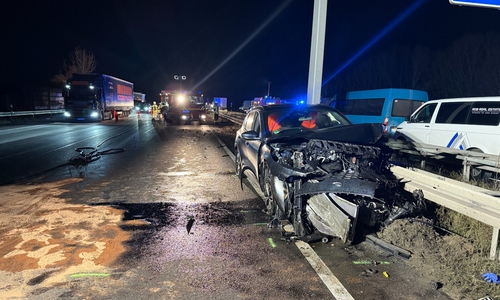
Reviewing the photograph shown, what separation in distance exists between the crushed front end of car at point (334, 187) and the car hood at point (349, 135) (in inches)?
3.9

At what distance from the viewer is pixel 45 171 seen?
8172 mm

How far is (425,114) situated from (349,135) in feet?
18.4

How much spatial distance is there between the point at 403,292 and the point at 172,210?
3624 mm

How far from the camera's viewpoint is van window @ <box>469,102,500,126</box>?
6949 millimetres

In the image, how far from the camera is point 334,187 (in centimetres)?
364

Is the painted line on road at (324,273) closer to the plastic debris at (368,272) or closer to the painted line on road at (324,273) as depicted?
the painted line on road at (324,273)

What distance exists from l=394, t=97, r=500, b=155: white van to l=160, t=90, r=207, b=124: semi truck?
69.2 feet

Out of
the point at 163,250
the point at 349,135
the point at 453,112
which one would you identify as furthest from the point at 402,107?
the point at 163,250

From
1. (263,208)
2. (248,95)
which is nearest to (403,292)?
(263,208)

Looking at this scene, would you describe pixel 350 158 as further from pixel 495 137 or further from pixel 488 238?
pixel 495 137

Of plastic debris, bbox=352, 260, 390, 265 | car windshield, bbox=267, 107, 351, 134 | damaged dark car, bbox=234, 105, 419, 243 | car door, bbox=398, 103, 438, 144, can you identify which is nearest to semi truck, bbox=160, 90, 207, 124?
car door, bbox=398, 103, 438, 144

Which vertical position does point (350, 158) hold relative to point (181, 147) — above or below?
above

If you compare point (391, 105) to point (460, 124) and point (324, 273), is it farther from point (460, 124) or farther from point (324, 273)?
point (324, 273)

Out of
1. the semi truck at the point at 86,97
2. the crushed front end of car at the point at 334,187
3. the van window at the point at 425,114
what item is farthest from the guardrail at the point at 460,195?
the semi truck at the point at 86,97
